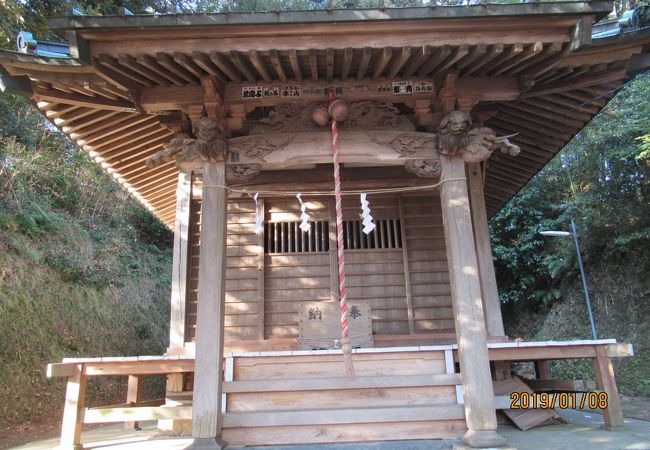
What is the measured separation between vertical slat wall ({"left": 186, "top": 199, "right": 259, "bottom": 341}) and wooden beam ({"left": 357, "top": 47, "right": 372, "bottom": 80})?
304 centimetres

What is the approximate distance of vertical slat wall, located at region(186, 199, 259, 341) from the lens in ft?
20.6

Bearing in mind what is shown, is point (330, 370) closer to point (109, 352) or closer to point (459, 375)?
point (459, 375)

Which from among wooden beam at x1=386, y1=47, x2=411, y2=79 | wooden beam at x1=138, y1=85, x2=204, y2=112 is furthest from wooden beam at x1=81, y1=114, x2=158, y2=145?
wooden beam at x1=386, y1=47, x2=411, y2=79

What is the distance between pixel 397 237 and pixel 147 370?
12.5 feet

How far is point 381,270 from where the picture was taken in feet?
21.2

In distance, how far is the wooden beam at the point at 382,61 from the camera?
160 inches

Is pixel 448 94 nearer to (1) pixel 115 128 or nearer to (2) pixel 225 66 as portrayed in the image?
(2) pixel 225 66

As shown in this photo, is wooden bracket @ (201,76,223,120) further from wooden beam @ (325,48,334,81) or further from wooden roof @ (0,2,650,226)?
wooden beam @ (325,48,334,81)

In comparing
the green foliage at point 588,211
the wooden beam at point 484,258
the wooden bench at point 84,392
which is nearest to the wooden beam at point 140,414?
the wooden bench at point 84,392

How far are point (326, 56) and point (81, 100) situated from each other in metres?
2.73

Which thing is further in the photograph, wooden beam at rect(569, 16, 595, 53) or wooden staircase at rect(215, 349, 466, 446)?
wooden staircase at rect(215, 349, 466, 446)

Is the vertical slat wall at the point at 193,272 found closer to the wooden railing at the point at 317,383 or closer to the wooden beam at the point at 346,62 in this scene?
the wooden railing at the point at 317,383

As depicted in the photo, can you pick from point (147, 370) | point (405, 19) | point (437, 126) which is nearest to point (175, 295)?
point (147, 370)

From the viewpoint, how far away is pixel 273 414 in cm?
425
